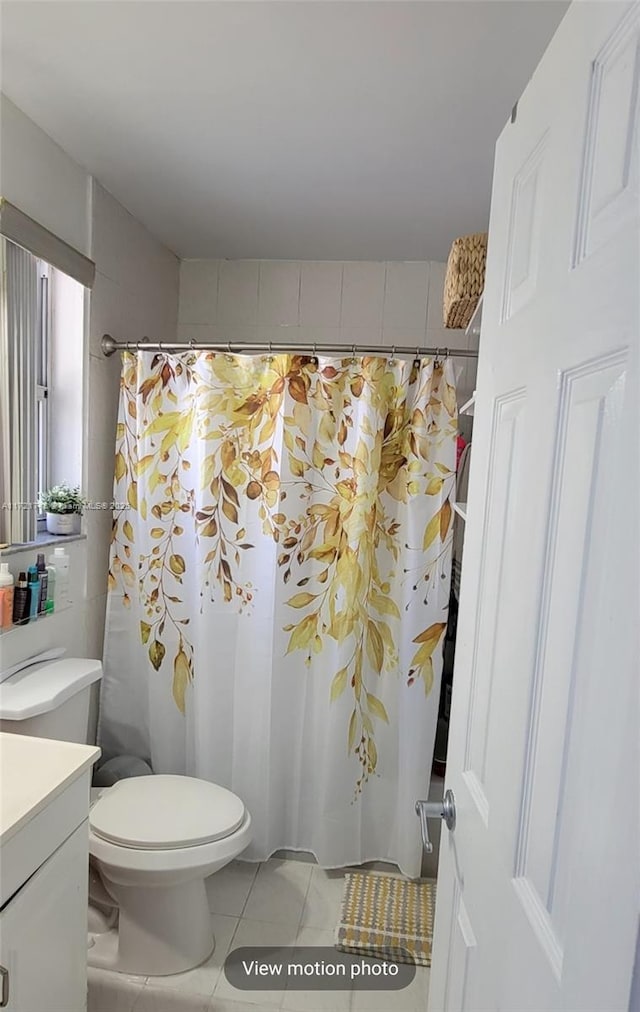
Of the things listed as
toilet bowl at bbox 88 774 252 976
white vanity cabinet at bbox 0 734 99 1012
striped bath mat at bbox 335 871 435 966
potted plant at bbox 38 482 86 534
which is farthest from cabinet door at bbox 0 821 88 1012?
potted plant at bbox 38 482 86 534

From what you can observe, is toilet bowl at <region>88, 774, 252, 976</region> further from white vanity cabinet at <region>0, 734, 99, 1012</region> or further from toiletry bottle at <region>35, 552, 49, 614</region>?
toiletry bottle at <region>35, 552, 49, 614</region>

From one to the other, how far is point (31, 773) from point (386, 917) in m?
1.36

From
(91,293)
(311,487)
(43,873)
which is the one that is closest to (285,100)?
(91,293)

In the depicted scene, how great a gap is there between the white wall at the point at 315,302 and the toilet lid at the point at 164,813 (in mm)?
1807

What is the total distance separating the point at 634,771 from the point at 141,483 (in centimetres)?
200

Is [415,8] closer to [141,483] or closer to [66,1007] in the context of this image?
[141,483]

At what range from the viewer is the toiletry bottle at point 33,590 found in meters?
1.81

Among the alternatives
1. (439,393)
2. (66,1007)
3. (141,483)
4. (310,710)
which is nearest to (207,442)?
(141,483)

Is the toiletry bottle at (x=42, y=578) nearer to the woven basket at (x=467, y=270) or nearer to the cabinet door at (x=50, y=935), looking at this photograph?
the cabinet door at (x=50, y=935)

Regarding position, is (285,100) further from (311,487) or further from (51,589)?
(51,589)

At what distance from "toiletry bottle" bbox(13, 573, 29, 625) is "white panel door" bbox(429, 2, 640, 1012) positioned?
1.34 m

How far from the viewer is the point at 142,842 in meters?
1.65

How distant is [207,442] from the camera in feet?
7.06

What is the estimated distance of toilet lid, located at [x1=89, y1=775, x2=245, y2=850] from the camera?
1.68 metres
